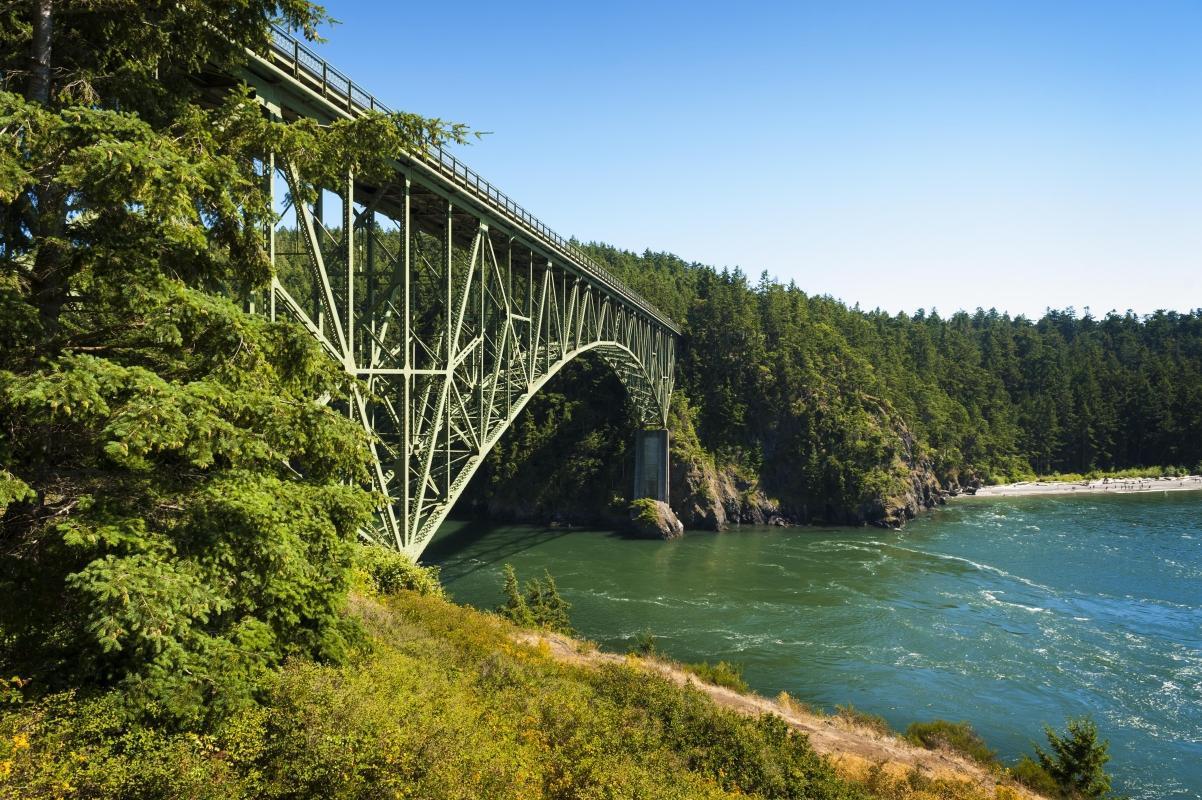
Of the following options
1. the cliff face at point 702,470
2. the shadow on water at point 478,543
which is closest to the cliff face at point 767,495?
the cliff face at point 702,470

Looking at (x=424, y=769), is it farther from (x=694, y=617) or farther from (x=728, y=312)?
(x=728, y=312)

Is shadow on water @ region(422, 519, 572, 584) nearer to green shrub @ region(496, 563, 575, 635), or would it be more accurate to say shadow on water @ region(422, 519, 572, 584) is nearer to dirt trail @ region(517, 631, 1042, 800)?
green shrub @ region(496, 563, 575, 635)

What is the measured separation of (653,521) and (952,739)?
3361 centimetres

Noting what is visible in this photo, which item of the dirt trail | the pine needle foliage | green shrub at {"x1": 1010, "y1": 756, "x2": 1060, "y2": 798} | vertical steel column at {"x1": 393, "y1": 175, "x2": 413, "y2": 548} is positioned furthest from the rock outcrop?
the pine needle foliage

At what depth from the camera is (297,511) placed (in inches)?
263

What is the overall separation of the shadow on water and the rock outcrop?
5540 millimetres

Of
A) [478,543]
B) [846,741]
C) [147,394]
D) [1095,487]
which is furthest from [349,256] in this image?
[1095,487]

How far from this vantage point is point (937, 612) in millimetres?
29312

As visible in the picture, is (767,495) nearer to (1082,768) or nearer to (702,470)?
(702,470)

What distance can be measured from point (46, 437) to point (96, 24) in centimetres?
432

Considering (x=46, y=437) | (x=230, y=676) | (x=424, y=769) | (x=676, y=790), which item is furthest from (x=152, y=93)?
(x=676, y=790)

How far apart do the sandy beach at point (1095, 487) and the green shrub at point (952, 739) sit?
2429 inches

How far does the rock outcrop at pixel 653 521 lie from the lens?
49250 mm

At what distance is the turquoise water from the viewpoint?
19.9 meters
